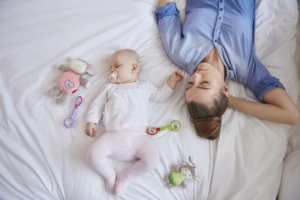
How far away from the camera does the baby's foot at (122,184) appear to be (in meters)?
0.88

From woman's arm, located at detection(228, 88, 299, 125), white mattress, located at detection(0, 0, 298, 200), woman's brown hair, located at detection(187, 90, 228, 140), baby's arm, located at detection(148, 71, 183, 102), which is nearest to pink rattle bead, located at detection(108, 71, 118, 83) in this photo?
white mattress, located at detection(0, 0, 298, 200)

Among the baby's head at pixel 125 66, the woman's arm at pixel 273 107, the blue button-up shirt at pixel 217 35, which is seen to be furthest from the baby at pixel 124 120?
the woman's arm at pixel 273 107

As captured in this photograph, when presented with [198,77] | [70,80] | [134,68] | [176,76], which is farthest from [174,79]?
[70,80]

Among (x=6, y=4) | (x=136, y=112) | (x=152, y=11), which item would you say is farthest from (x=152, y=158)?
(x=6, y=4)

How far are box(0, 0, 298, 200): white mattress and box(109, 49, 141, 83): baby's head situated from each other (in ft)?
0.32

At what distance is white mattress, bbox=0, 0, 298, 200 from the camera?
91 cm

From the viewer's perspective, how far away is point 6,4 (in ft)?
3.95

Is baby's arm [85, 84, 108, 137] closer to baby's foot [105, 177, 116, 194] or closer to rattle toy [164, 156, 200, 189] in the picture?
baby's foot [105, 177, 116, 194]

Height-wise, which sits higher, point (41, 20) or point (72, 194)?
point (41, 20)

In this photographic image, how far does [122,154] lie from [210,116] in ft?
1.65

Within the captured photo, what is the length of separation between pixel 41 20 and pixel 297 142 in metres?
1.77

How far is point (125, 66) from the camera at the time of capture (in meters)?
1.05

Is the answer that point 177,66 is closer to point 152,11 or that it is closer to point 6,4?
point 152,11

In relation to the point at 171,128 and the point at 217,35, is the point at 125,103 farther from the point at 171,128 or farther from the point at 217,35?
the point at 217,35
